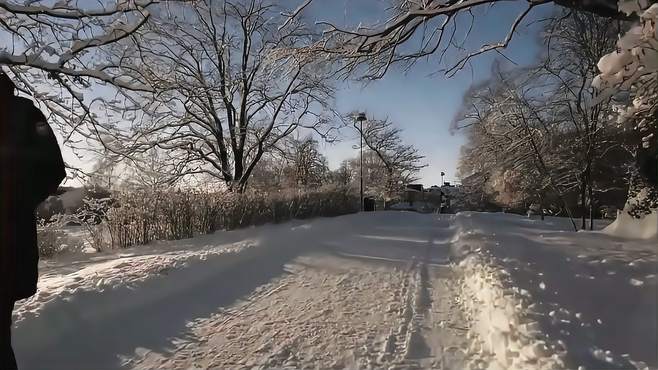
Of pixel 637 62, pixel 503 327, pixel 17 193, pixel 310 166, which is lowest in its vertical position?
pixel 503 327

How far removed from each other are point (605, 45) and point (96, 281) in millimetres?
16935

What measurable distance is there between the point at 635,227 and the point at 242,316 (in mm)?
8359

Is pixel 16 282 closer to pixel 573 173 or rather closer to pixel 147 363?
pixel 147 363

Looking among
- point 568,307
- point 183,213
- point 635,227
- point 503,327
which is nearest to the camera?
point 503,327

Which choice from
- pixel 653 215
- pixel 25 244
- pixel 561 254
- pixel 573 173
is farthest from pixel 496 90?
pixel 25 244

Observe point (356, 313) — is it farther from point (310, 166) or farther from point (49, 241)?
point (310, 166)

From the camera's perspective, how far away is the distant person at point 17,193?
276 cm

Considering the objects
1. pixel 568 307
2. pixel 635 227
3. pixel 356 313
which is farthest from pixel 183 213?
pixel 635 227

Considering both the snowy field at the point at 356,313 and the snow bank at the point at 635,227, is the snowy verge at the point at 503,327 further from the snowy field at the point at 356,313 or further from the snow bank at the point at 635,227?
the snow bank at the point at 635,227

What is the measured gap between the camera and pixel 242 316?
18.0 ft

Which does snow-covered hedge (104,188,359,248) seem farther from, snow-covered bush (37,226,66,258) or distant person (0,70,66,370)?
distant person (0,70,66,370)

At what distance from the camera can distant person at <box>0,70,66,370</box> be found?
109 inches

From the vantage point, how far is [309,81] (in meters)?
24.3

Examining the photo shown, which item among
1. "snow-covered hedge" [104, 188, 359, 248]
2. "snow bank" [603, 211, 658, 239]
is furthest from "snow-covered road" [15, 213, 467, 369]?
"snow-covered hedge" [104, 188, 359, 248]
